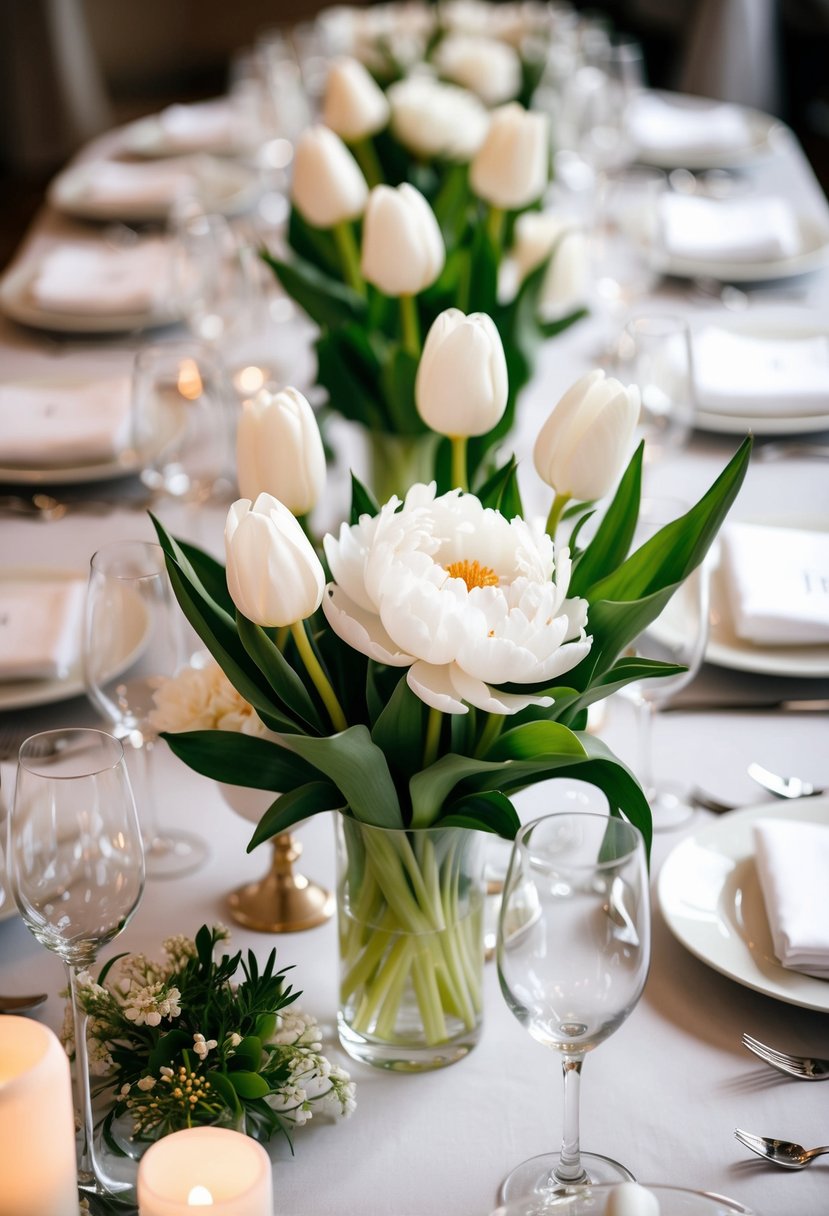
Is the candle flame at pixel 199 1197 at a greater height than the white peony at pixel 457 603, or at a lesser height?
lesser

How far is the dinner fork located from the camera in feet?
2.67

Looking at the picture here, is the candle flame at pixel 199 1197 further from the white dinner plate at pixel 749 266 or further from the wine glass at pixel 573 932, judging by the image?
the white dinner plate at pixel 749 266

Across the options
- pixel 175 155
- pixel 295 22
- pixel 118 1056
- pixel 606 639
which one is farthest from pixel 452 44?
pixel 295 22

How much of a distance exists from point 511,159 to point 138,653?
2.72 ft

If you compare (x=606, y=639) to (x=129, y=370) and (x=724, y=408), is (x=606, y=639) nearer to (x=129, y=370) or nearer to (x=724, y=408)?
(x=724, y=408)

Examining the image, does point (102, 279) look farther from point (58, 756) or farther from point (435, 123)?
point (58, 756)

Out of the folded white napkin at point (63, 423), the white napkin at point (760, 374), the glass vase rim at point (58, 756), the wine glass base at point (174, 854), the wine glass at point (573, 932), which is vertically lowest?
the wine glass base at point (174, 854)

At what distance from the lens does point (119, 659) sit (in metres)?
1.04

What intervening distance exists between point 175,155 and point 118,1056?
232 centimetres

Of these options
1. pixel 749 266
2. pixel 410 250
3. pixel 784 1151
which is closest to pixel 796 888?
pixel 784 1151

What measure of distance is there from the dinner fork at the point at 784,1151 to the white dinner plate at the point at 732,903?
10 cm

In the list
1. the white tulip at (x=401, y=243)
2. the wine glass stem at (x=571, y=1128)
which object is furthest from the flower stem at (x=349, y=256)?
the wine glass stem at (x=571, y=1128)

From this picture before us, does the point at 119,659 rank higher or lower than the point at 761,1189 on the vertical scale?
higher

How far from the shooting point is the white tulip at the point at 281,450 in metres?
0.82
